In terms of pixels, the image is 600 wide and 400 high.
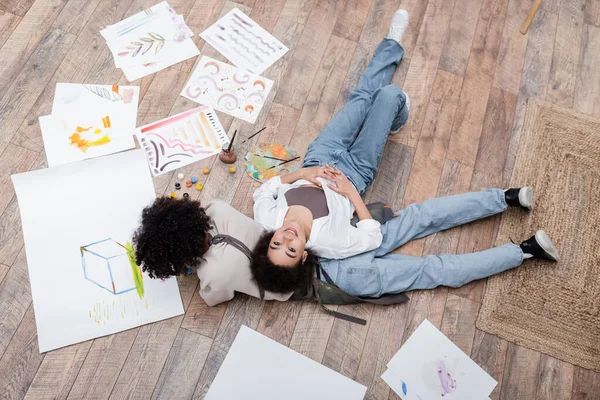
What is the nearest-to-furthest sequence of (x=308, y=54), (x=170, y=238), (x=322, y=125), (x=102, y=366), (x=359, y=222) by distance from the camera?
1. (x=170, y=238)
2. (x=102, y=366)
3. (x=359, y=222)
4. (x=322, y=125)
5. (x=308, y=54)

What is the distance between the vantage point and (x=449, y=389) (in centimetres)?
129

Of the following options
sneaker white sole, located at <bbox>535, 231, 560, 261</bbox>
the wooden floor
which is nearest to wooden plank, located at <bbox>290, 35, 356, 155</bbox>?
the wooden floor

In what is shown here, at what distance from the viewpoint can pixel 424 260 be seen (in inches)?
54.4

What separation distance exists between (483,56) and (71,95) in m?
1.45

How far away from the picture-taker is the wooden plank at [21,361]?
123cm

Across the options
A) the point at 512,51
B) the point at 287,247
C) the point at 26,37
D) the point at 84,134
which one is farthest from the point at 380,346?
the point at 26,37

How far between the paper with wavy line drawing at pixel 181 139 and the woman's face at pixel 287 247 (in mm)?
444

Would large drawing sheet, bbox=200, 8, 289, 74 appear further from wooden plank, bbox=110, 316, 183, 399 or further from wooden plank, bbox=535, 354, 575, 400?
wooden plank, bbox=535, 354, 575, 400

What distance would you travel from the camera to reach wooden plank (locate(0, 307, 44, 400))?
1.23 m

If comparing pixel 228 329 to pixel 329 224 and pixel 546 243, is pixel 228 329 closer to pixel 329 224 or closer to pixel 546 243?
pixel 329 224

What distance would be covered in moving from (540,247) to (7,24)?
1.89 m

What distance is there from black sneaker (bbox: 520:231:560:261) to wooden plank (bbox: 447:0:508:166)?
0.32 meters

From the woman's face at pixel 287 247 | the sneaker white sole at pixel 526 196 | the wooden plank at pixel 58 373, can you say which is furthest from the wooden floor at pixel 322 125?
the woman's face at pixel 287 247

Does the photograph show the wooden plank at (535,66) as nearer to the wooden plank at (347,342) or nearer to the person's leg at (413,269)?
the person's leg at (413,269)
